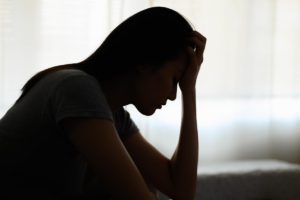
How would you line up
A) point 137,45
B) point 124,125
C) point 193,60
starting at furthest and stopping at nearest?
point 124,125 < point 193,60 < point 137,45

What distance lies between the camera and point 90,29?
1.77 metres

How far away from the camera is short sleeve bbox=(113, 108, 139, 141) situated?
1.19 m

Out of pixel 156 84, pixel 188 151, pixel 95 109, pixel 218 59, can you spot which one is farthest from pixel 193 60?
pixel 218 59

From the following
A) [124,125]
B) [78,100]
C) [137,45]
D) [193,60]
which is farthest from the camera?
[124,125]

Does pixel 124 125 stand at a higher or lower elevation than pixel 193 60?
lower

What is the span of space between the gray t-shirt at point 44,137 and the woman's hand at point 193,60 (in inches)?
12.5

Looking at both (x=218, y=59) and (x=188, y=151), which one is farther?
(x=218, y=59)

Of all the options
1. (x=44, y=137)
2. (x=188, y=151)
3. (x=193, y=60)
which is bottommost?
(x=188, y=151)

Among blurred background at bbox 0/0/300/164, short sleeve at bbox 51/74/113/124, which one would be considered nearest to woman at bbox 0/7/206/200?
short sleeve at bbox 51/74/113/124

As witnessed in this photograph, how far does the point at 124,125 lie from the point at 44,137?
379 millimetres

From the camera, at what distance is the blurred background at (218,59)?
168cm

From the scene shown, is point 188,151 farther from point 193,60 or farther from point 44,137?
point 44,137

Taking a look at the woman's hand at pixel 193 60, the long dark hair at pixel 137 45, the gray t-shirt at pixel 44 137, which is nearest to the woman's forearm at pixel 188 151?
the woman's hand at pixel 193 60

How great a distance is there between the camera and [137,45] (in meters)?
0.93
